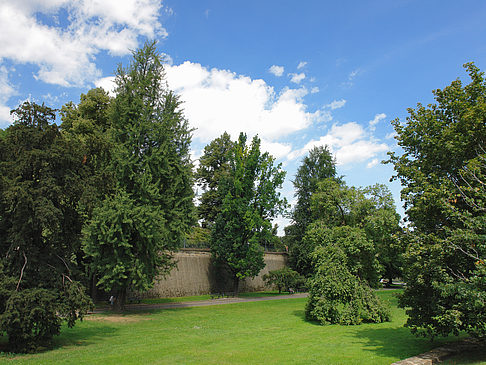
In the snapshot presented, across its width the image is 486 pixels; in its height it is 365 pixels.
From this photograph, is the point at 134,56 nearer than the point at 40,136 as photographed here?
No

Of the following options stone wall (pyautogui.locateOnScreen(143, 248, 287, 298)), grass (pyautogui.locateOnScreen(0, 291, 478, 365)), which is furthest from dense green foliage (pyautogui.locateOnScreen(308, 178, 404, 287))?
stone wall (pyautogui.locateOnScreen(143, 248, 287, 298))

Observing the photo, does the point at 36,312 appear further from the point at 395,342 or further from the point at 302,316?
the point at 302,316

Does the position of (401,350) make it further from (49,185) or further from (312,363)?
(49,185)

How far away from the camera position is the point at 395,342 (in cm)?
1122

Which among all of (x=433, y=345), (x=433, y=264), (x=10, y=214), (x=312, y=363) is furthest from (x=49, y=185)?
(x=433, y=345)

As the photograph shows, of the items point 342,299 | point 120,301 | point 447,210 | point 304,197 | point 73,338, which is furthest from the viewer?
point 304,197

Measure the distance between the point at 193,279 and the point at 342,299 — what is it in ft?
56.3

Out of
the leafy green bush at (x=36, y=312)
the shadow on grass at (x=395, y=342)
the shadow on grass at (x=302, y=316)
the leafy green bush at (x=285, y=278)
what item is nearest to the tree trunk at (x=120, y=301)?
the leafy green bush at (x=36, y=312)

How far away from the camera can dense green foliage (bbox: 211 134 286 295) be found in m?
29.8

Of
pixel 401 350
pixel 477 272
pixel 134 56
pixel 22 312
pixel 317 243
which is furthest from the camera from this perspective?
pixel 134 56

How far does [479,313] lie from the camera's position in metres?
7.63

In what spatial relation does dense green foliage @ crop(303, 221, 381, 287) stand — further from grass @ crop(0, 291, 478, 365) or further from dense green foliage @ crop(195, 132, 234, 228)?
dense green foliage @ crop(195, 132, 234, 228)

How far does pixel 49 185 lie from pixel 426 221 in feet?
36.1

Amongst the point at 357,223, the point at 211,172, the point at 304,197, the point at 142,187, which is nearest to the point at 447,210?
the point at 357,223
